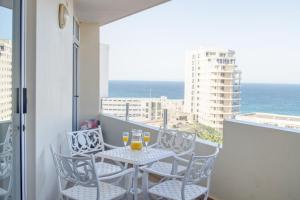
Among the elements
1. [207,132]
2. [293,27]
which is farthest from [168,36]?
[207,132]

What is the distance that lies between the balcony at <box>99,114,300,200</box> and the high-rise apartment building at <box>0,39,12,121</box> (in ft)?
7.05

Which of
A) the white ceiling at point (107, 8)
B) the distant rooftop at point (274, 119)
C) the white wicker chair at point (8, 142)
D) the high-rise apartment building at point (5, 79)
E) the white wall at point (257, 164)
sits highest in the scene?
the white ceiling at point (107, 8)

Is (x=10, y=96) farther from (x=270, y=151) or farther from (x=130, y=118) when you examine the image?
(x=130, y=118)

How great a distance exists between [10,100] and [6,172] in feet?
1.50

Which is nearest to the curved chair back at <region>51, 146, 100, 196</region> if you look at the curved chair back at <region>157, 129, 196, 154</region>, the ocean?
the curved chair back at <region>157, 129, 196, 154</region>

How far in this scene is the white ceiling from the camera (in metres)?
4.60

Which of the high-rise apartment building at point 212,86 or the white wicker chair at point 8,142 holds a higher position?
the high-rise apartment building at point 212,86

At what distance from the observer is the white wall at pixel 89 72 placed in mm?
6234

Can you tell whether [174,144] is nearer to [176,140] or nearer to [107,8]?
[176,140]

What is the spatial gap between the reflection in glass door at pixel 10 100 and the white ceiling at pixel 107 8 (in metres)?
2.55

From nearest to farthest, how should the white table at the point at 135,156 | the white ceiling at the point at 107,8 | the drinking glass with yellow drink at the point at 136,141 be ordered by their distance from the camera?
1. the white table at the point at 135,156
2. the drinking glass with yellow drink at the point at 136,141
3. the white ceiling at the point at 107,8

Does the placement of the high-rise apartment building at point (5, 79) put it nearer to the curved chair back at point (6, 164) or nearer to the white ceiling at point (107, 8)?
the curved chair back at point (6, 164)

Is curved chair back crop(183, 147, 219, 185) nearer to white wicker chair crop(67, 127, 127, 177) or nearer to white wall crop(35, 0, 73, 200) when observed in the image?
white wicker chair crop(67, 127, 127, 177)

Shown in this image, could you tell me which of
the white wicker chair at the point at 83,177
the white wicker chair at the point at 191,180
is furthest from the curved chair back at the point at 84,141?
the white wicker chair at the point at 191,180
